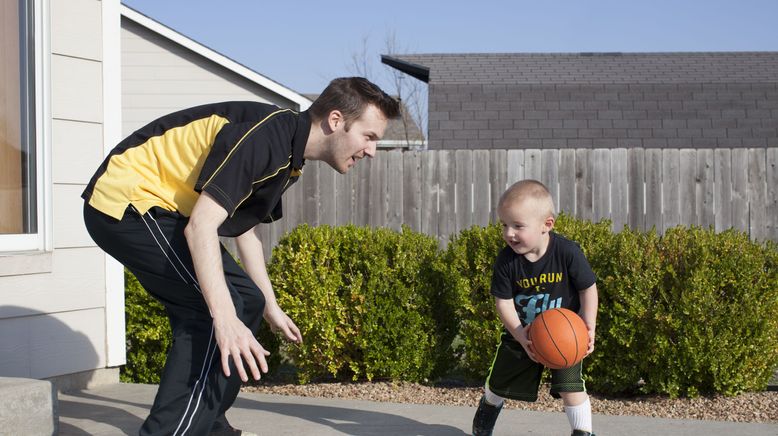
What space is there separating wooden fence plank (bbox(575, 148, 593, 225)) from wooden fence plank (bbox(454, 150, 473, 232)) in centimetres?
138

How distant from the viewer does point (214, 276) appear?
316cm

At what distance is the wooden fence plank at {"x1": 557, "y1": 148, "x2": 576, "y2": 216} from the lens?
11703mm

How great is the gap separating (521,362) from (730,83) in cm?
1484

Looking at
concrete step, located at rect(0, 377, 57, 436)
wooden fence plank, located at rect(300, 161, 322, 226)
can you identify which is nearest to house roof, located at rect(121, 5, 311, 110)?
wooden fence plank, located at rect(300, 161, 322, 226)

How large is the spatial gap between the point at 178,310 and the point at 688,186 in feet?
30.3

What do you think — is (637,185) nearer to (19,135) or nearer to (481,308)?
(481,308)

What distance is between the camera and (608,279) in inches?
234

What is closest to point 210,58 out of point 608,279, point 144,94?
point 144,94

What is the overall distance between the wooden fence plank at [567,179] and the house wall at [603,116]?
4.67 metres

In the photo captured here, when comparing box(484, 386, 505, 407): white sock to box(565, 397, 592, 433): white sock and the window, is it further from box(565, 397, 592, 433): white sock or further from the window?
the window

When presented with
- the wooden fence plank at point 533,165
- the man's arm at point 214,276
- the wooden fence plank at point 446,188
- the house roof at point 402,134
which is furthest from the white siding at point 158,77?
the man's arm at point 214,276

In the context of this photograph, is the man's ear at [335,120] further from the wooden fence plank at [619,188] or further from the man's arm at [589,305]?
the wooden fence plank at [619,188]

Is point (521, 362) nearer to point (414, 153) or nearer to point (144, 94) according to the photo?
point (414, 153)

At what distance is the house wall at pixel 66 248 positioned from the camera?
5477 mm
